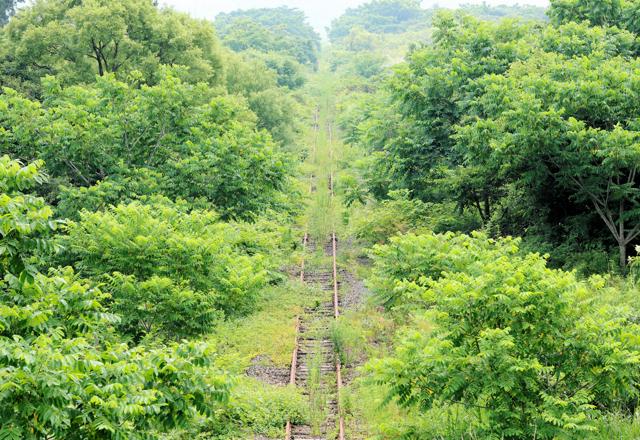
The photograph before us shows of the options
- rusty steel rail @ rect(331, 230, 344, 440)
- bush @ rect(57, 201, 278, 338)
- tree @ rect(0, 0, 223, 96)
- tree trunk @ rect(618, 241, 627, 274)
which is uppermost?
tree @ rect(0, 0, 223, 96)

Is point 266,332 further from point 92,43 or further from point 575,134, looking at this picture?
point 92,43

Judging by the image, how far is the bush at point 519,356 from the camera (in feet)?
31.6

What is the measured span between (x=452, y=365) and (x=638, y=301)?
21.8ft

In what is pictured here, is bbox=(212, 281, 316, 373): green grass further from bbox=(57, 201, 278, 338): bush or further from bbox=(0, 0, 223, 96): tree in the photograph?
bbox=(0, 0, 223, 96): tree

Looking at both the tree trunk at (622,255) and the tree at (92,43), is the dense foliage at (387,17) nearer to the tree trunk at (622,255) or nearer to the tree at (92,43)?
the tree at (92,43)

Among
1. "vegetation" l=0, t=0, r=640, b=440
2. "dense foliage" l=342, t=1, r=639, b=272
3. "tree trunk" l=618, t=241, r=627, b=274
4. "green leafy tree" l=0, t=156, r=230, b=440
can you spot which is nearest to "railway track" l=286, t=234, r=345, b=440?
"vegetation" l=0, t=0, r=640, b=440

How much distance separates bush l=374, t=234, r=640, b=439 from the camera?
9.62 meters

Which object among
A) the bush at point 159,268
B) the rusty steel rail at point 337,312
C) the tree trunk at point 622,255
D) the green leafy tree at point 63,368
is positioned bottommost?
the rusty steel rail at point 337,312

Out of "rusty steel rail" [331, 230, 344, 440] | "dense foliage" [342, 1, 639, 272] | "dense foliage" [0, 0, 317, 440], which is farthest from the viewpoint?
"dense foliage" [342, 1, 639, 272]

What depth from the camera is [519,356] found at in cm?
985

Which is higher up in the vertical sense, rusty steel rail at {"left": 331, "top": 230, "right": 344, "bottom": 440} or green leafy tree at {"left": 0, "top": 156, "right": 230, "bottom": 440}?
green leafy tree at {"left": 0, "top": 156, "right": 230, "bottom": 440}

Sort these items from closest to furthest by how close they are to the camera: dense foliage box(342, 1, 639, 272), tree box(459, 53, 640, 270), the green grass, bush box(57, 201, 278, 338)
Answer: bush box(57, 201, 278, 338) < tree box(459, 53, 640, 270) < the green grass < dense foliage box(342, 1, 639, 272)

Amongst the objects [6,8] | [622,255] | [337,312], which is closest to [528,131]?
[622,255]

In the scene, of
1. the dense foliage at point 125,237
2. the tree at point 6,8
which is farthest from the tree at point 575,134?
the tree at point 6,8
